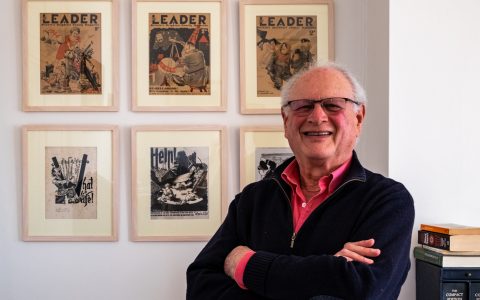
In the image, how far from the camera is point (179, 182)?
2162 mm

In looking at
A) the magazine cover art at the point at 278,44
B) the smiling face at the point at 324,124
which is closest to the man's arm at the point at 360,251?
the smiling face at the point at 324,124

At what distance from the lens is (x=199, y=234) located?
2150 millimetres

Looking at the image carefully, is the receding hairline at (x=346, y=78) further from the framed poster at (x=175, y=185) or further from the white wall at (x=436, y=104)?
the framed poster at (x=175, y=185)

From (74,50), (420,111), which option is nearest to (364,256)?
(420,111)

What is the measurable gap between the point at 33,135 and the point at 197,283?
116cm

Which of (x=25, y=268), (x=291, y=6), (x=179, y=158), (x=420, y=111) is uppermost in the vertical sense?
(x=291, y=6)

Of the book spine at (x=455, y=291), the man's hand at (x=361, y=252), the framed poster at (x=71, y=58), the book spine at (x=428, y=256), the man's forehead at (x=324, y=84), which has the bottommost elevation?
the book spine at (x=455, y=291)

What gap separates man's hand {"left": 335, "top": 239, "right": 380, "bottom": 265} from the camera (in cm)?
121

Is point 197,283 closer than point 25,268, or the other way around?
point 197,283

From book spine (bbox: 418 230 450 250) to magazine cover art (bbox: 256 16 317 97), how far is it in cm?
84

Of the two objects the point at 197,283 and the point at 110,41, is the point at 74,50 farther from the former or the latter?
the point at 197,283

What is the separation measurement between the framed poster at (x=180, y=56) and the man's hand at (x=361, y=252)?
106cm

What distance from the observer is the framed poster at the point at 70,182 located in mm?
2152

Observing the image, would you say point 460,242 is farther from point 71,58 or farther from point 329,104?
point 71,58
